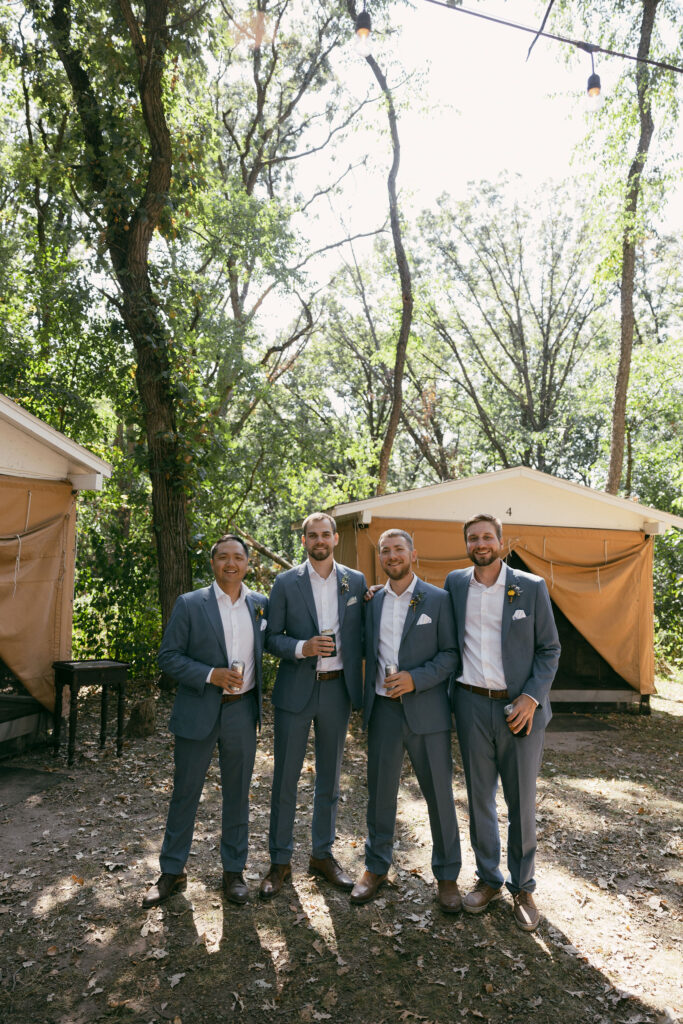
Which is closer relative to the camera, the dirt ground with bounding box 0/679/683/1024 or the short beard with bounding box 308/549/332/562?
the dirt ground with bounding box 0/679/683/1024

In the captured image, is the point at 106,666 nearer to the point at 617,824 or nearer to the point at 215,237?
the point at 617,824

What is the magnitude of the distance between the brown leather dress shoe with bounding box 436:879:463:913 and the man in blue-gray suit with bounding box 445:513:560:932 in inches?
1.9

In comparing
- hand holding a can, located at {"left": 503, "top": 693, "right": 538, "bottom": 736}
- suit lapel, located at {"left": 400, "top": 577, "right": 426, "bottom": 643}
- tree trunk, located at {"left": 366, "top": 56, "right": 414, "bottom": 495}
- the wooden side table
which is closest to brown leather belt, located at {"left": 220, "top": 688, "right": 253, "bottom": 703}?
suit lapel, located at {"left": 400, "top": 577, "right": 426, "bottom": 643}

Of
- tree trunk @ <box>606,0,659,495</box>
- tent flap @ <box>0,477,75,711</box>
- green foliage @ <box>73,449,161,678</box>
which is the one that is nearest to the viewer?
tent flap @ <box>0,477,75,711</box>

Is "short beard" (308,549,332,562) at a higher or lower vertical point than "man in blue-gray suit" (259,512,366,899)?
higher

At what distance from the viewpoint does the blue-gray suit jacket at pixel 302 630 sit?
3.78m

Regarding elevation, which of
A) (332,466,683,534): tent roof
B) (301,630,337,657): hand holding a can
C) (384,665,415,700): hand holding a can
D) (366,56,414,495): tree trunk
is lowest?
(384,665,415,700): hand holding a can

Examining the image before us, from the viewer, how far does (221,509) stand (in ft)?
34.4

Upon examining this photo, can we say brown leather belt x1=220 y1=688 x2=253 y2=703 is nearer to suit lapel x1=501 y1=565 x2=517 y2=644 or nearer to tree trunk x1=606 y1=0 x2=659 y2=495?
suit lapel x1=501 y1=565 x2=517 y2=644

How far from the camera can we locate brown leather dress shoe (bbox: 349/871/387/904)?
3.72 m

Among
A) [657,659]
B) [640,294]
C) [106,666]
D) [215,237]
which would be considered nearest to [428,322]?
[640,294]

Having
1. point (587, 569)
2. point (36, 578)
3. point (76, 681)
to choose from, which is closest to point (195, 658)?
point (76, 681)

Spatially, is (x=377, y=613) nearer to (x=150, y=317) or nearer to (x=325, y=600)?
(x=325, y=600)

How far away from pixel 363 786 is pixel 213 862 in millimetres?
2078
